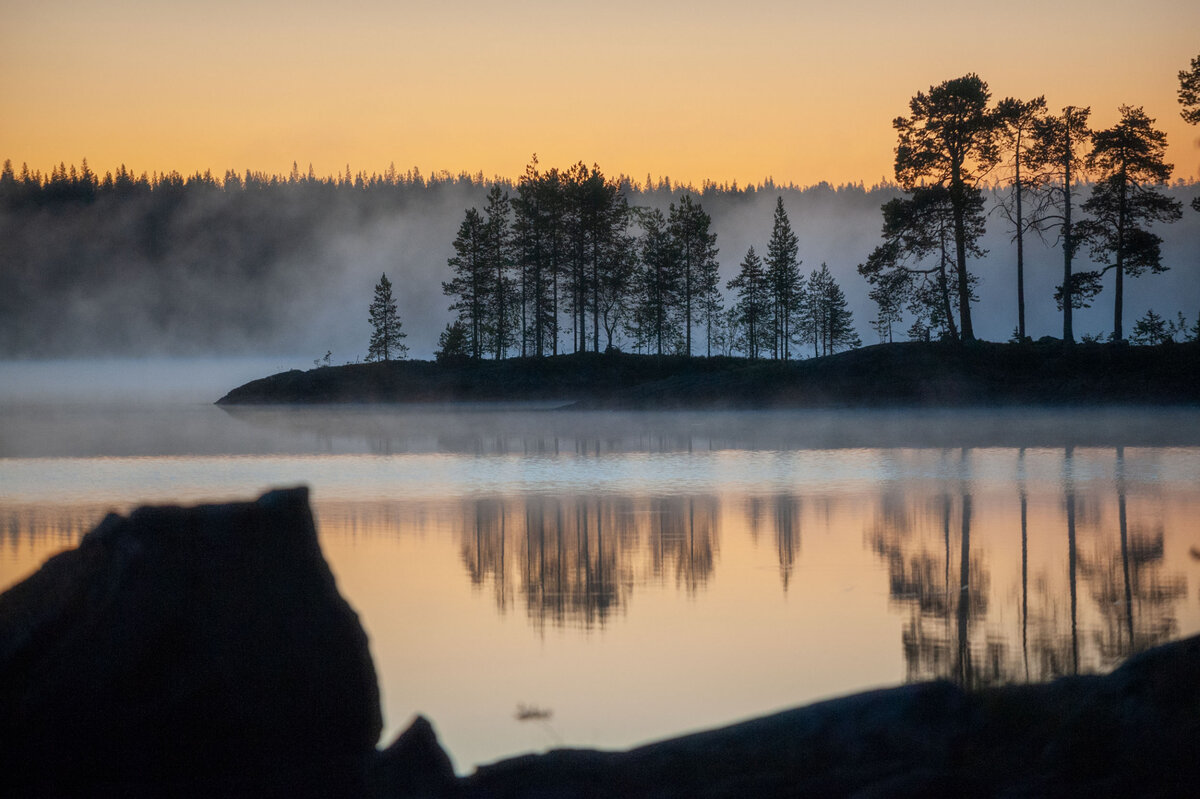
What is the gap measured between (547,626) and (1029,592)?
4.16 meters

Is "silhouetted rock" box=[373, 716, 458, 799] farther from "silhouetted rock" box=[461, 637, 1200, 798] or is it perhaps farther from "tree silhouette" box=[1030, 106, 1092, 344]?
"tree silhouette" box=[1030, 106, 1092, 344]

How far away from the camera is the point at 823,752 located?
567 cm

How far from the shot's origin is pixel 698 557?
1258 cm

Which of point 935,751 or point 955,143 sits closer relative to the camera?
point 935,751

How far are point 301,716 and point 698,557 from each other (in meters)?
7.14

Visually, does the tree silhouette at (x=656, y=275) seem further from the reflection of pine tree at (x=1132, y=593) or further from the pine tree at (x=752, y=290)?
the reflection of pine tree at (x=1132, y=593)

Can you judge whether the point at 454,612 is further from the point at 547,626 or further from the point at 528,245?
the point at 528,245

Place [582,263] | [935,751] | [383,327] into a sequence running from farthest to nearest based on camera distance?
[383,327], [582,263], [935,751]

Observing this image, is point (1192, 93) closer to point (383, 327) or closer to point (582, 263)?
point (582, 263)

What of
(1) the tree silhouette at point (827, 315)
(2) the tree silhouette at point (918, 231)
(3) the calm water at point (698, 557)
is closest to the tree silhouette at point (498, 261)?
(2) the tree silhouette at point (918, 231)

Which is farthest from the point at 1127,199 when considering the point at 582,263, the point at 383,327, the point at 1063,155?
the point at 383,327

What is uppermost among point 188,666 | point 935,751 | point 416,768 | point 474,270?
point 474,270

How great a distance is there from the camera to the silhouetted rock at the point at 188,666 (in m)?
5.42

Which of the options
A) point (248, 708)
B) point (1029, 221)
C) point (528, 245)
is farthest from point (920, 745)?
point (528, 245)
